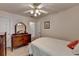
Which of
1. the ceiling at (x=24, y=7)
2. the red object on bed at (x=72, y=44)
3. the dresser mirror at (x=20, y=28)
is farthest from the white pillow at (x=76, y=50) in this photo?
the dresser mirror at (x=20, y=28)

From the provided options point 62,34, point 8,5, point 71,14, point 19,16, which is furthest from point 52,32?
point 8,5

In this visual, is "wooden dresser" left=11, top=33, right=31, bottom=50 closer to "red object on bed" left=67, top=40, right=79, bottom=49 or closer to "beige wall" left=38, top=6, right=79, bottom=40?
"beige wall" left=38, top=6, right=79, bottom=40

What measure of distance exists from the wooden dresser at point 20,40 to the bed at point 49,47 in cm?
8

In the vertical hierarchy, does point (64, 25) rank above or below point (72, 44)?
above

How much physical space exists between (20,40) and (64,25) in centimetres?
61

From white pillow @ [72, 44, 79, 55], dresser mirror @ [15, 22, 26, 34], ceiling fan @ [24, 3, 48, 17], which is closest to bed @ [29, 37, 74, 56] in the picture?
white pillow @ [72, 44, 79, 55]

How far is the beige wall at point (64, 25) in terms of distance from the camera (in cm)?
194

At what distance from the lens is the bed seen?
6.37ft

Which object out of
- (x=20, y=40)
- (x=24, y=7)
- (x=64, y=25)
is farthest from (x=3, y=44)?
(x=64, y=25)

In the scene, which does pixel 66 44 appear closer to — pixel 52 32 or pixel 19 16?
pixel 52 32

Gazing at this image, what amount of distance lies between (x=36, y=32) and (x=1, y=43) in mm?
476

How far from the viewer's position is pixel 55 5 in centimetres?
198

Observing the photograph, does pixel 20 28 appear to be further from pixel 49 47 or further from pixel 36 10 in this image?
pixel 49 47

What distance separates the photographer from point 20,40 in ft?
6.68
